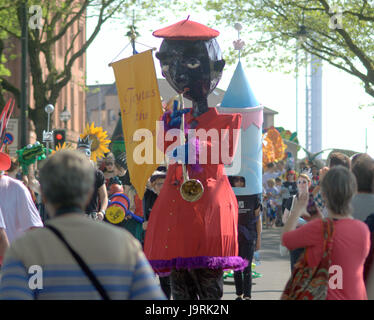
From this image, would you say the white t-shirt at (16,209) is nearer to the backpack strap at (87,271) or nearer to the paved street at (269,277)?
the backpack strap at (87,271)

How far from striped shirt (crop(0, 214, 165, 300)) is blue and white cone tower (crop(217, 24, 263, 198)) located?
19.0ft

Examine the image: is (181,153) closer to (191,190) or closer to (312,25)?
(191,190)

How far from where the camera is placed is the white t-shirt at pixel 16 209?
645 centimetres

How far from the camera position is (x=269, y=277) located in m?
12.0

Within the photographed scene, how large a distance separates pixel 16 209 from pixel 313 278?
290 cm

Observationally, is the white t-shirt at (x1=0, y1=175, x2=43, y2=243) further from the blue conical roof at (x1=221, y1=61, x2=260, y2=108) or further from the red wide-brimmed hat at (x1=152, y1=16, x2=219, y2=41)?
the blue conical roof at (x1=221, y1=61, x2=260, y2=108)

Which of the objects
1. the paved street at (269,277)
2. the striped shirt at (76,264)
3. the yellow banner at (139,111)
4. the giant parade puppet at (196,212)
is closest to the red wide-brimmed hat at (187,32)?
the giant parade puppet at (196,212)

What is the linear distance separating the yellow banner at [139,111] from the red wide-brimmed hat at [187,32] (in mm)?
620

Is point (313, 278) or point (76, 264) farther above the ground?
point (76, 264)

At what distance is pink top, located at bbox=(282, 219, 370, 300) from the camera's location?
4.34 metres
